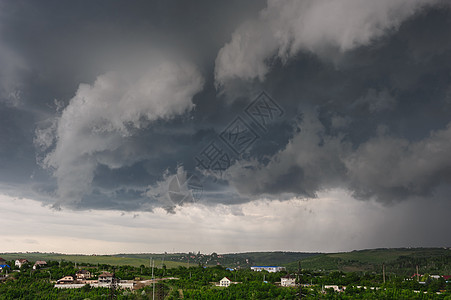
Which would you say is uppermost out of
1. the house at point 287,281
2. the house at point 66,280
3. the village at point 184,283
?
the house at point 66,280

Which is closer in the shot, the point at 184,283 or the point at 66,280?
the point at 66,280

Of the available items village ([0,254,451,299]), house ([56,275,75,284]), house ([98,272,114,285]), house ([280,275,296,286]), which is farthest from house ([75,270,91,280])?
house ([280,275,296,286])

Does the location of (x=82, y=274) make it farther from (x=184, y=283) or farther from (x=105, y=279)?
(x=184, y=283)

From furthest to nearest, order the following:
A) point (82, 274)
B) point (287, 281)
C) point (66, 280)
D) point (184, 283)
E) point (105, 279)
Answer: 1. point (287, 281)
2. point (82, 274)
3. point (184, 283)
4. point (105, 279)
5. point (66, 280)

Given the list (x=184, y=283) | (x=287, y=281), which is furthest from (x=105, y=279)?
(x=287, y=281)

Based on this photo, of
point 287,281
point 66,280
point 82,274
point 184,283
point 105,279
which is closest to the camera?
point 66,280

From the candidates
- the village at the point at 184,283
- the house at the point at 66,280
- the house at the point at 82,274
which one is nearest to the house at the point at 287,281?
the village at the point at 184,283

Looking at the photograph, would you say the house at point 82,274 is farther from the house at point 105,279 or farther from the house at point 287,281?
the house at point 287,281

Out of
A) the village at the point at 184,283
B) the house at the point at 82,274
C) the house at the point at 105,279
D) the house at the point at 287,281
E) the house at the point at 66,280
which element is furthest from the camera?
the house at the point at 287,281

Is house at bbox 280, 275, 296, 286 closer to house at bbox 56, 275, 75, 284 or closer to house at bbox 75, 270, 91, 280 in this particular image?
house at bbox 75, 270, 91, 280

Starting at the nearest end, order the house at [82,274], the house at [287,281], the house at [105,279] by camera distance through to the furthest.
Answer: the house at [105,279] < the house at [82,274] < the house at [287,281]

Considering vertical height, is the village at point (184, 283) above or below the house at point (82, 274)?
below

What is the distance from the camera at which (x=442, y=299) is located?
79.4m

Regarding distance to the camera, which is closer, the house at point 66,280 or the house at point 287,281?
the house at point 66,280
